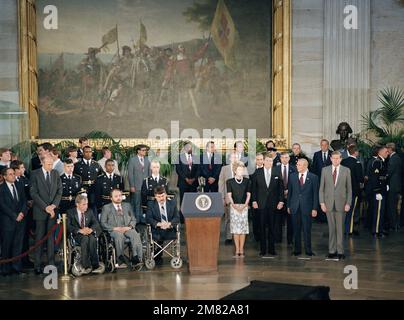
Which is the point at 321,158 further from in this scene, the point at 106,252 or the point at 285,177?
the point at 106,252

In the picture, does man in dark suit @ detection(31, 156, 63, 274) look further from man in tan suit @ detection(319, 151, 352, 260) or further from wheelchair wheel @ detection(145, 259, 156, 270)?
man in tan suit @ detection(319, 151, 352, 260)

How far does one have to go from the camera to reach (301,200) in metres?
14.5

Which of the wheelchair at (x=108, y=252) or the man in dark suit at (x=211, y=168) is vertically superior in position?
the man in dark suit at (x=211, y=168)

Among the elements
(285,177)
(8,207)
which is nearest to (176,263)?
(8,207)

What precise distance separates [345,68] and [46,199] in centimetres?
996

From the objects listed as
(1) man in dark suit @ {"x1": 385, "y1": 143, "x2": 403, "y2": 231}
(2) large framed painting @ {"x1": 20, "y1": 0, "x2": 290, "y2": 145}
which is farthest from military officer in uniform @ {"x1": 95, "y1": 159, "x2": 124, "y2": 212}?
(1) man in dark suit @ {"x1": 385, "y1": 143, "x2": 403, "y2": 231}

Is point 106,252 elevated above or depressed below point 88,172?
below

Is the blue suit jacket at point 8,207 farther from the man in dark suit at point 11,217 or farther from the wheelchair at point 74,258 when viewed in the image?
the wheelchair at point 74,258

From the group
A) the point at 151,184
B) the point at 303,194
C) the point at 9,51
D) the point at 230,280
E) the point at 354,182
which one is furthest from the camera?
the point at 9,51

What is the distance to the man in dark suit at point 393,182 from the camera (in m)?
17.1

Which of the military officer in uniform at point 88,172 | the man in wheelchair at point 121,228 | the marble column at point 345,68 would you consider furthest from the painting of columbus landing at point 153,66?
the man in wheelchair at point 121,228

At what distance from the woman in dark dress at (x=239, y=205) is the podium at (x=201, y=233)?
1467 mm
